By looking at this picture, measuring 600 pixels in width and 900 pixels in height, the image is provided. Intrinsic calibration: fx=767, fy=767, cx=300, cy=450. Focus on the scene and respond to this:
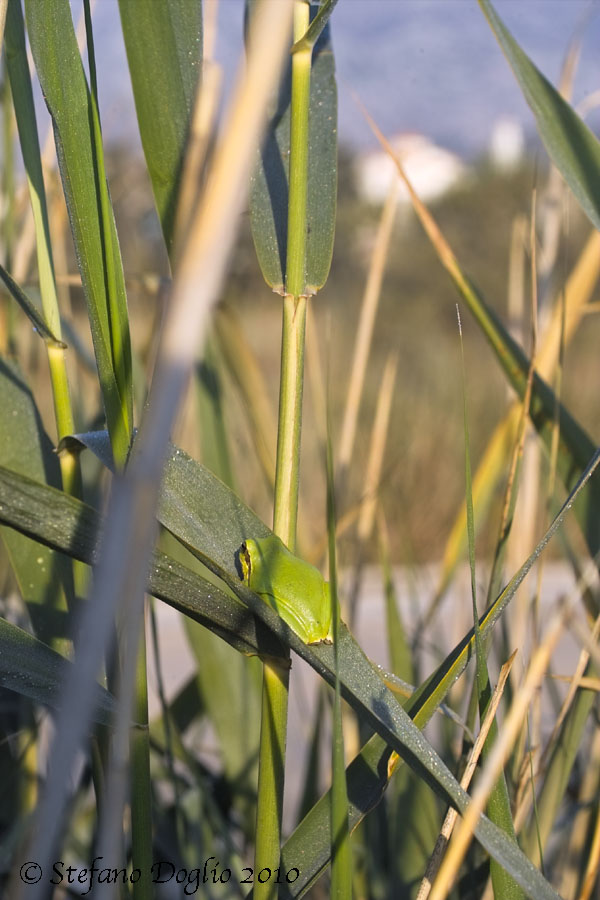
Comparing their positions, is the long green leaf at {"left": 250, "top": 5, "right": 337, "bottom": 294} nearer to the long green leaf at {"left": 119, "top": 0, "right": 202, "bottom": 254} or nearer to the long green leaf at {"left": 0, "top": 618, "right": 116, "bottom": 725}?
the long green leaf at {"left": 119, "top": 0, "right": 202, "bottom": 254}

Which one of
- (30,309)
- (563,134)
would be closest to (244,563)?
(30,309)

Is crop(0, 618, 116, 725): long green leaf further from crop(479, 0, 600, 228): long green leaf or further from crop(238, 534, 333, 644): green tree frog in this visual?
crop(479, 0, 600, 228): long green leaf

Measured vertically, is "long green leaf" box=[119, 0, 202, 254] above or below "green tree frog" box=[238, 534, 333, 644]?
above

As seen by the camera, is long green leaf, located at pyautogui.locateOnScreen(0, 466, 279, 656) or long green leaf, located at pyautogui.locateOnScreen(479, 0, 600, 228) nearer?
long green leaf, located at pyautogui.locateOnScreen(0, 466, 279, 656)

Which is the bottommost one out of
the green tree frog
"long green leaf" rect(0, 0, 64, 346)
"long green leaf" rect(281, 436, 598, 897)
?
"long green leaf" rect(281, 436, 598, 897)

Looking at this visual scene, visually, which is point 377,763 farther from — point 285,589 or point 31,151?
point 31,151

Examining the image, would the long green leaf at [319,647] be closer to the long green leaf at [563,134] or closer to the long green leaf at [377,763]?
the long green leaf at [377,763]

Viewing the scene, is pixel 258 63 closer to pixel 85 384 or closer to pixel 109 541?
pixel 109 541

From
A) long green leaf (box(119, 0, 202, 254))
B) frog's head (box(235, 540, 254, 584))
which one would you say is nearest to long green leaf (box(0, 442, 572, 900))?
frog's head (box(235, 540, 254, 584))
